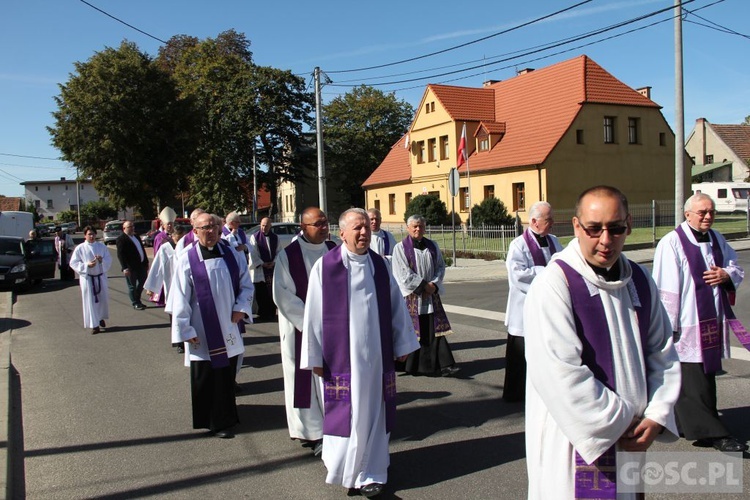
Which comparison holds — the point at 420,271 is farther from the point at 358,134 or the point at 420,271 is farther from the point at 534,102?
Answer: the point at 358,134

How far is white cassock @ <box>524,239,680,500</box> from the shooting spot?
2.49 meters

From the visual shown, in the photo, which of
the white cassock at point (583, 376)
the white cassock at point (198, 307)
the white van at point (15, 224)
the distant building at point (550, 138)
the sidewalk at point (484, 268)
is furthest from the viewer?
the white van at point (15, 224)

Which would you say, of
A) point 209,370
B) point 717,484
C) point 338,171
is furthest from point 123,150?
point 717,484

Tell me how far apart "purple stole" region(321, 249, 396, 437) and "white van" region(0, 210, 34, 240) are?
36871mm

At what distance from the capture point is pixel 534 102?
1468 inches

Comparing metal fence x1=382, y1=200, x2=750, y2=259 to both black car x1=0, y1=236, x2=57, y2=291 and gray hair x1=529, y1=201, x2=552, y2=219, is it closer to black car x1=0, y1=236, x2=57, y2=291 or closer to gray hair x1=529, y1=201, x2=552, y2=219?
gray hair x1=529, y1=201, x2=552, y2=219

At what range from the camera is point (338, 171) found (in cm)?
5941

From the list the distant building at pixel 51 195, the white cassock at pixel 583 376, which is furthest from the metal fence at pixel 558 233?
the distant building at pixel 51 195

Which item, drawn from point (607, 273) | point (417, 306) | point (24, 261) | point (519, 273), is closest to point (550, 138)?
point (24, 261)

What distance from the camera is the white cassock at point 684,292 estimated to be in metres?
5.07

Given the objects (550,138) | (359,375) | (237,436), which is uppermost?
(550,138)

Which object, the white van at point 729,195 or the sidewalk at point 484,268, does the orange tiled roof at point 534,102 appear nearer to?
the sidewalk at point 484,268

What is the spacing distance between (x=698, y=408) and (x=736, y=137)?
71963 millimetres

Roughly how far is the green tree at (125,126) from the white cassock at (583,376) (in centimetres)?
3999
